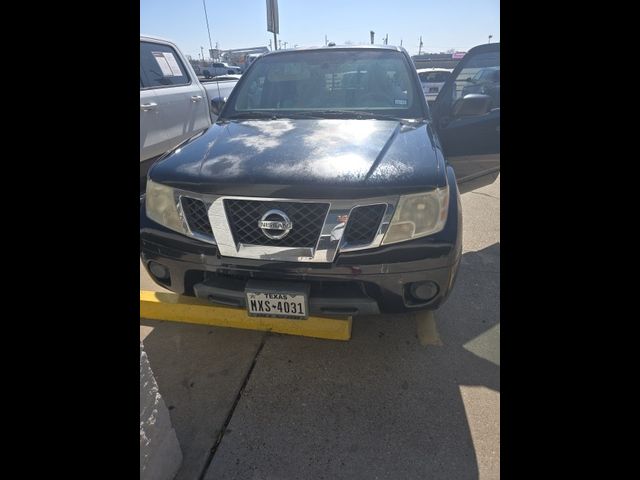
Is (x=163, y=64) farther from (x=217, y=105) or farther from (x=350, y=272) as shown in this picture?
(x=350, y=272)

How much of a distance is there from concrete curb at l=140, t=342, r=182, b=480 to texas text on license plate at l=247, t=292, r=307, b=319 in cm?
51

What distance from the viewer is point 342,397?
1922 mm

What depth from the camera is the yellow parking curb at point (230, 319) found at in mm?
2061

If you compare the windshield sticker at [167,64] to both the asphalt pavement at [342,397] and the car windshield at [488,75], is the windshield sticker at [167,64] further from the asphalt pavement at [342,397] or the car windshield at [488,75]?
the car windshield at [488,75]

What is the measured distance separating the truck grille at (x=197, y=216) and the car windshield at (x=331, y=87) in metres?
1.19

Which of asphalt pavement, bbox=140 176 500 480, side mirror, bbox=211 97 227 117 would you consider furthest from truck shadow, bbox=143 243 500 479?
side mirror, bbox=211 97 227 117

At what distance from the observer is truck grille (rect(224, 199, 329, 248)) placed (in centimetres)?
168

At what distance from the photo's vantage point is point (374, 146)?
2021mm

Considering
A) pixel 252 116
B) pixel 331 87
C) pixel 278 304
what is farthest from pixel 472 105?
pixel 278 304

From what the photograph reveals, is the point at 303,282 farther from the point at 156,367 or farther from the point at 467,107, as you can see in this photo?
the point at 467,107

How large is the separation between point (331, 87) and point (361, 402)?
88.6 inches

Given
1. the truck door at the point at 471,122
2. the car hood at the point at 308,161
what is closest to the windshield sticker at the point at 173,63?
the car hood at the point at 308,161
